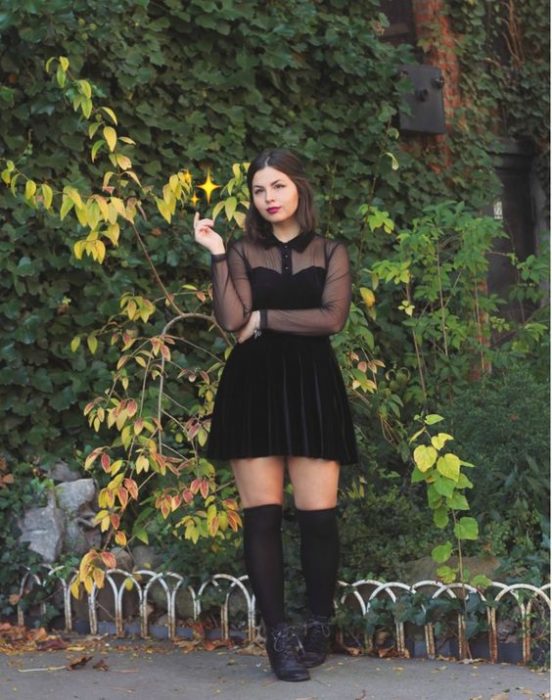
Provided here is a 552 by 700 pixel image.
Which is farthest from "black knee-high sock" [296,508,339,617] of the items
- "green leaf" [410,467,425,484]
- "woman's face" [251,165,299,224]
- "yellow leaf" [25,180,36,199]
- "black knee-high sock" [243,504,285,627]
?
"yellow leaf" [25,180,36,199]

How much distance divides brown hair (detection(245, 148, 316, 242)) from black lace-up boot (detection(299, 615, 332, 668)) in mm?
1349

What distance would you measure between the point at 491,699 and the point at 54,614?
211cm

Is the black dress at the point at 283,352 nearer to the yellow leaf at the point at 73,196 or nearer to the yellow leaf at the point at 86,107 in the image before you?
the yellow leaf at the point at 73,196

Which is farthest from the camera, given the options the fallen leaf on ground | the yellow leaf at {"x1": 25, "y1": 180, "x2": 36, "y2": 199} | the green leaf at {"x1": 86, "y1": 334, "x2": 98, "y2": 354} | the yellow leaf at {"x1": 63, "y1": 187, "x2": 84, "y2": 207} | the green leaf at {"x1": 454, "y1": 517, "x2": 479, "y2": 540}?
the green leaf at {"x1": 86, "y1": 334, "x2": 98, "y2": 354}

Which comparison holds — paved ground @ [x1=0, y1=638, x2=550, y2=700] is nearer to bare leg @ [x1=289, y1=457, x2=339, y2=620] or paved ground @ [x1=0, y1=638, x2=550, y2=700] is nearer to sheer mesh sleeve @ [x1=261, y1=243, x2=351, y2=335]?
bare leg @ [x1=289, y1=457, x2=339, y2=620]

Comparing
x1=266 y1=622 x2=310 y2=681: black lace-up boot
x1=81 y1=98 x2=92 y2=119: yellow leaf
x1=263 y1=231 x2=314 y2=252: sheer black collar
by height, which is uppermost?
x1=81 y1=98 x2=92 y2=119: yellow leaf

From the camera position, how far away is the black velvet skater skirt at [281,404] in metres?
4.57

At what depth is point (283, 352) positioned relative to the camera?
15.2 feet

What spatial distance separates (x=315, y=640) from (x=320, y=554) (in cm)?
32

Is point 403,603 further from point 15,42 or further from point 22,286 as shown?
point 15,42

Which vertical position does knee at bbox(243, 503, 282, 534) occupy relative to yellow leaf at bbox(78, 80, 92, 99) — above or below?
below

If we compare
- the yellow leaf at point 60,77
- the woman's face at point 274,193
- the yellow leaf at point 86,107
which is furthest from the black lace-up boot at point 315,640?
the yellow leaf at point 60,77

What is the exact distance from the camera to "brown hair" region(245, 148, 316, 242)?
15.1 feet

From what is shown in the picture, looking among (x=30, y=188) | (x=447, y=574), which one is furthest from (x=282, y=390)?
(x=30, y=188)
